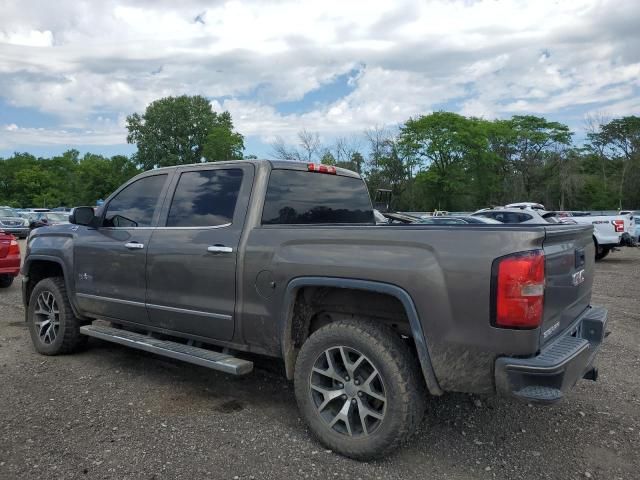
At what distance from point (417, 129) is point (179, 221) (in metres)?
55.5

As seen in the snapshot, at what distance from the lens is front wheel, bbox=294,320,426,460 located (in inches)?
123

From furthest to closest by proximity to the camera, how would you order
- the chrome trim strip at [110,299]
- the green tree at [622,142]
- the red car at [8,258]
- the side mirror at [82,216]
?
1. the green tree at [622,142]
2. the red car at [8,258]
3. the side mirror at [82,216]
4. the chrome trim strip at [110,299]

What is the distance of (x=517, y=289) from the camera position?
109 inches

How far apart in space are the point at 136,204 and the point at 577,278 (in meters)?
3.69

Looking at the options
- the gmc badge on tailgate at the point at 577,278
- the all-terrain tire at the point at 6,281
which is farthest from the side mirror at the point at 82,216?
the all-terrain tire at the point at 6,281

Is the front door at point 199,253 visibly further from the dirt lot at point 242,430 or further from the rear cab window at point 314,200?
the dirt lot at point 242,430


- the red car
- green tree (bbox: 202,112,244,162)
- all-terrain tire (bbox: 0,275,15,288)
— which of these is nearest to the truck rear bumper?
the red car

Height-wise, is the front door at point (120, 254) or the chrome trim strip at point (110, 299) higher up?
the front door at point (120, 254)

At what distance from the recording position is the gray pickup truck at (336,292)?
2.85m

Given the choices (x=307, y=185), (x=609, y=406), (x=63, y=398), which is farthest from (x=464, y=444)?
(x=63, y=398)

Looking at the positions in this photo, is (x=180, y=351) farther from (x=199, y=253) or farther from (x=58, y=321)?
(x=58, y=321)

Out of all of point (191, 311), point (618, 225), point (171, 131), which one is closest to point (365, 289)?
point (191, 311)

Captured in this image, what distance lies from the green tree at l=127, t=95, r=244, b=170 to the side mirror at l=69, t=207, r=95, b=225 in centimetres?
7492

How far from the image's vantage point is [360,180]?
5102mm
